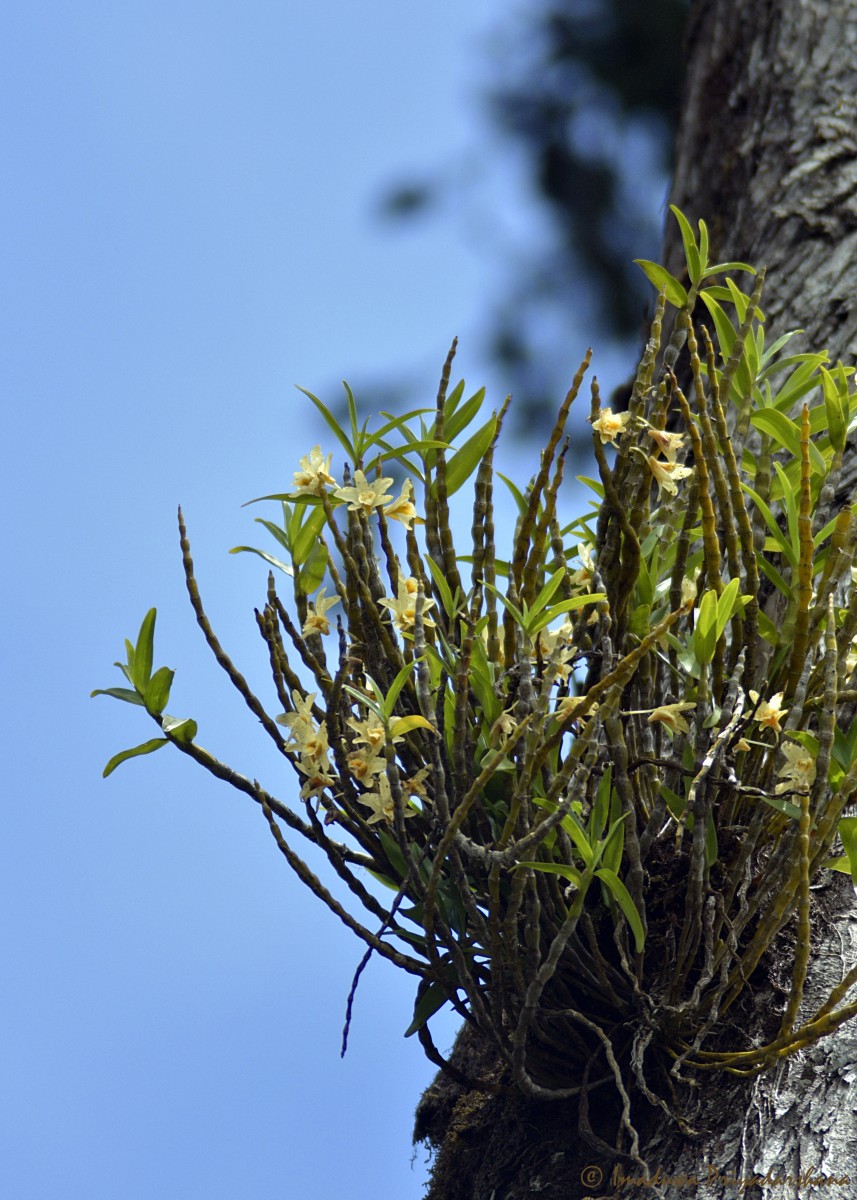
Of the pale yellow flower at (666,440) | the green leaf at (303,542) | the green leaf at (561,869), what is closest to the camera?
the green leaf at (561,869)

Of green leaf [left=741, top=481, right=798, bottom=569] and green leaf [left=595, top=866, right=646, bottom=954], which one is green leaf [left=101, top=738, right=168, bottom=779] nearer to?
green leaf [left=595, top=866, right=646, bottom=954]

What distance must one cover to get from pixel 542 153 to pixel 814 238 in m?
1.41

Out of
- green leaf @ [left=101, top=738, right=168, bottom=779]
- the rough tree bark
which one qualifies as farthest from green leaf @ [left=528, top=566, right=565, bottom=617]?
the rough tree bark

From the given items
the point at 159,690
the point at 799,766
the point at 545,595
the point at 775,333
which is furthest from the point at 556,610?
the point at 775,333

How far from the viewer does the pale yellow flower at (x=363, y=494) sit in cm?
96

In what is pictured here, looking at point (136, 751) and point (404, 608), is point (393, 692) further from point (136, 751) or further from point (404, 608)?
point (136, 751)

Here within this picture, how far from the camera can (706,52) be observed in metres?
2.34

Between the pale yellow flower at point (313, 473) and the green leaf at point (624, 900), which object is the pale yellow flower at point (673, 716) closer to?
the green leaf at point (624, 900)

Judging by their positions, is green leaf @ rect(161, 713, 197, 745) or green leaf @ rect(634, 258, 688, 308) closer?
green leaf @ rect(161, 713, 197, 745)

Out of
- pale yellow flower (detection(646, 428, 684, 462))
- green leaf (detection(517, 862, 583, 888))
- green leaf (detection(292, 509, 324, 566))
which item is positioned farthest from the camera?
green leaf (detection(292, 509, 324, 566))

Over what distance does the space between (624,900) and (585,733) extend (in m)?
0.18

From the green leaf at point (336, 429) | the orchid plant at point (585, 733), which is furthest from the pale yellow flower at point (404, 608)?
the green leaf at point (336, 429)

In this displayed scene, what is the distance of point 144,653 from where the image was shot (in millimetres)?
907

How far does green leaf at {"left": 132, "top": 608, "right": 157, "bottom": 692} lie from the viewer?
0.90 m
